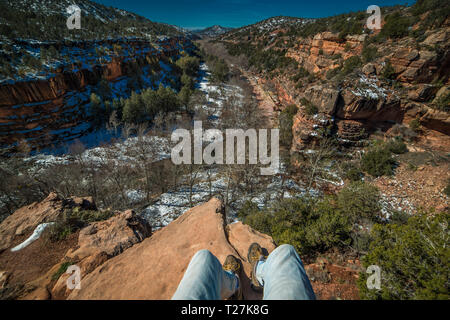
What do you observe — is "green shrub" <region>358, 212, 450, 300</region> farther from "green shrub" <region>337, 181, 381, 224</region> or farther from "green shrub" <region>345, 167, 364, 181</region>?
"green shrub" <region>345, 167, 364, 181</region>

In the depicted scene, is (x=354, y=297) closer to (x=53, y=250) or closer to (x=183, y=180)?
(x=53, y=250)

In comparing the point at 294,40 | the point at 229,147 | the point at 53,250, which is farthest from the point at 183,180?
the point at 294,40

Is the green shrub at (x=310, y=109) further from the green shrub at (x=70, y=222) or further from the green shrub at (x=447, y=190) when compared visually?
the green shrub at (x=70, y=222)

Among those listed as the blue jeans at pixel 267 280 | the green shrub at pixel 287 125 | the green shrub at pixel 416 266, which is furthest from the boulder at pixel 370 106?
the blue jeans at pixel 267 280

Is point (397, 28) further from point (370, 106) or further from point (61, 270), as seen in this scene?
point (61, 270)

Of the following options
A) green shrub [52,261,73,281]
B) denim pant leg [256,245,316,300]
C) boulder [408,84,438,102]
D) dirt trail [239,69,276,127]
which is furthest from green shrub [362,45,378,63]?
green shrub [52,261,73,281]

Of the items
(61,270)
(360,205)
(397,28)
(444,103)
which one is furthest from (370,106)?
(61,270)
